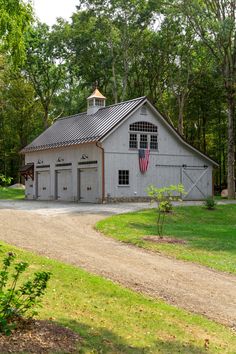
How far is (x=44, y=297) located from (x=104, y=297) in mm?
1022

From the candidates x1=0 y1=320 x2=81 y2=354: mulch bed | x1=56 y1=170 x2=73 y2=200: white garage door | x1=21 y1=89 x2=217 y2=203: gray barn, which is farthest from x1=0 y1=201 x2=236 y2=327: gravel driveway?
x1=56 y1=170 x2=73 y2=200: white garage door

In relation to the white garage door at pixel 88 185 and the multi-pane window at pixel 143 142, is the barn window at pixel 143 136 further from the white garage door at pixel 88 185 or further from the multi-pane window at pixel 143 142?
the white garage door at pixel 88 185

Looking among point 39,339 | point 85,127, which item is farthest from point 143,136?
point 39,339

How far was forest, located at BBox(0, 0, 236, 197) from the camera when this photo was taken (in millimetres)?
34344

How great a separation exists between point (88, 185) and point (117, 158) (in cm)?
259

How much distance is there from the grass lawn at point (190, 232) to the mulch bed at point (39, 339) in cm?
640

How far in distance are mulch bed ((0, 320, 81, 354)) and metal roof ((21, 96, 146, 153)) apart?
76.1ft

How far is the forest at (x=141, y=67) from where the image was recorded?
34.3 metres

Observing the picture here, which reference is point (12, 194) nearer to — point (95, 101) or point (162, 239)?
point (95, 101)

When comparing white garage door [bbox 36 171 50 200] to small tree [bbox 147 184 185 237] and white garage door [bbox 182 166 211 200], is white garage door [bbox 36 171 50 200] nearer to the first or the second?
white garage door [bbox 182 166 211 200]

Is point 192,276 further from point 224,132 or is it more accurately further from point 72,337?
point 224,132

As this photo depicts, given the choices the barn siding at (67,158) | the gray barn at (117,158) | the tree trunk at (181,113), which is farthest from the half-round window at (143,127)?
the tree trunk at (181,113)

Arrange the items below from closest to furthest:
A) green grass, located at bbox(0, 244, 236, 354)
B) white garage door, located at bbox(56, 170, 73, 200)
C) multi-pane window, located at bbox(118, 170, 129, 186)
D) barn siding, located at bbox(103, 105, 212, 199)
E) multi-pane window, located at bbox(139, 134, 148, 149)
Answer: green grass, located at bbox(0, 244, 236, 354) → barn siding, located at bbox(103, 105, 212, 199) → multi-pane window, located at bbox(118, 170, 129, 186) → multi-pane window, located at bbox(139, 134, 148, 149) → white garage door, located at bbox(56, 170, 73, 200)

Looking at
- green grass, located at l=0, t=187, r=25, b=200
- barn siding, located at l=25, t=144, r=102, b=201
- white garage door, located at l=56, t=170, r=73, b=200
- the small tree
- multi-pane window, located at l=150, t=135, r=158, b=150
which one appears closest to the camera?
the small tree
